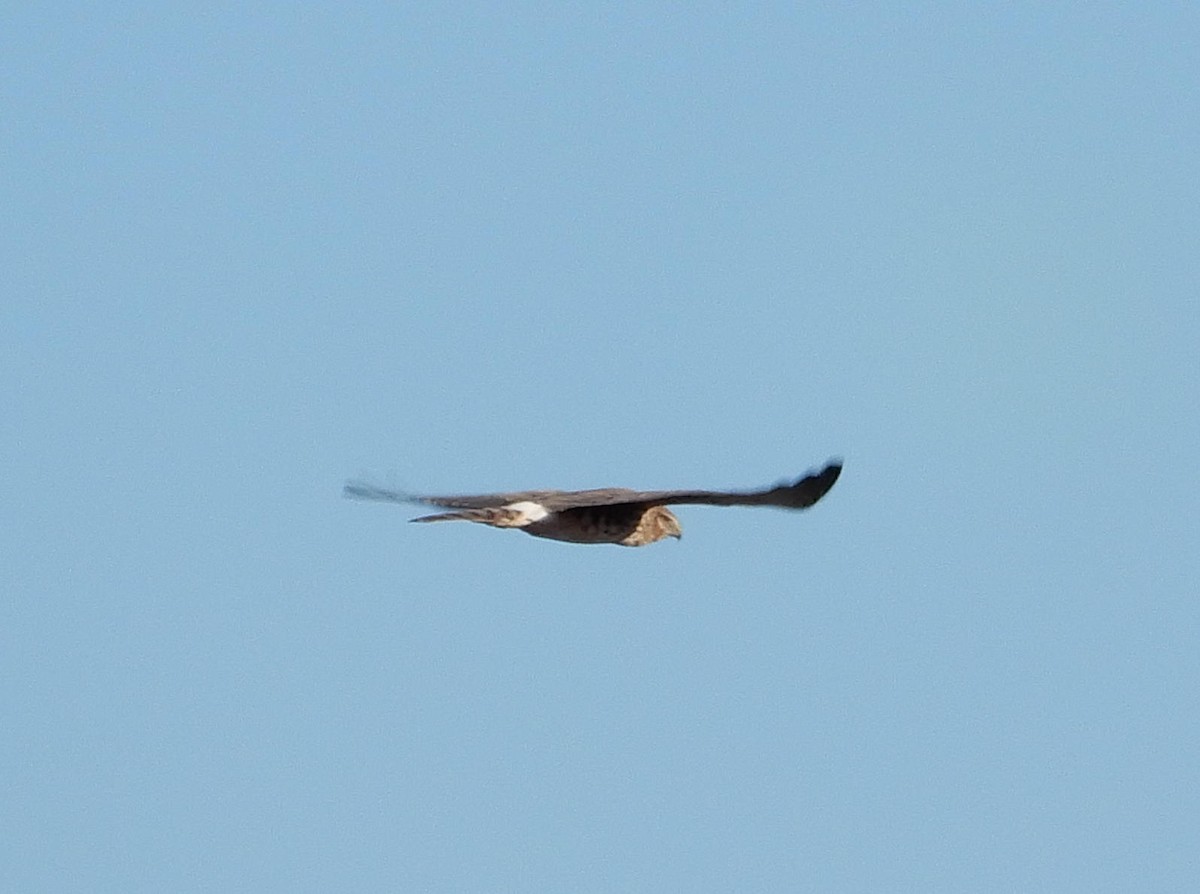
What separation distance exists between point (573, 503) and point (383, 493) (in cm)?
271

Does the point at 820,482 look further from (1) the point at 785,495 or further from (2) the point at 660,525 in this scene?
(2) the point at 660,525

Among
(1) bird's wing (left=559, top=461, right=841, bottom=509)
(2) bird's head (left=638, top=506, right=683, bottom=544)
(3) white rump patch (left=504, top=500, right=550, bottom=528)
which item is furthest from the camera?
(2) bird's head (left=638, top=506, right=683, bottom=544)

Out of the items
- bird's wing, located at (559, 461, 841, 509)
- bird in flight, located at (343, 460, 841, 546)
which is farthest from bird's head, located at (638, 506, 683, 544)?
bird's wing, located at (559, 461, 841, 509)

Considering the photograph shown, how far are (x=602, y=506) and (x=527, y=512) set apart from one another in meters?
1.60

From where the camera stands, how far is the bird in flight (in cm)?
2539

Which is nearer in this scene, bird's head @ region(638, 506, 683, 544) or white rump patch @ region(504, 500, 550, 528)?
white rump patch @ region(504, 500, 550, 528)

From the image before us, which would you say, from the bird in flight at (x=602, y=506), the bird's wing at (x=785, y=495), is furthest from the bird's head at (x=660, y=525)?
the bird's wing at (x=785, y=495)

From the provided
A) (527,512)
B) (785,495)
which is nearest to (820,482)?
(785,495)

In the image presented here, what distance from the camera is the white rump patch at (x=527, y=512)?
2778cm

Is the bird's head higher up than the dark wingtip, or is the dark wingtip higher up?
the bird's head

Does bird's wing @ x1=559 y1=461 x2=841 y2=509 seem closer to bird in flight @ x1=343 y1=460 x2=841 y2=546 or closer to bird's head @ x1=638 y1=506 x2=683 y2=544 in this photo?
bird in flight @ x1=343 y1=460 x2=841 y2=546

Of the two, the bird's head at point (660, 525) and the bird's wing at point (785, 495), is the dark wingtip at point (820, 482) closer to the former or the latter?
the bird's wing at point (785, 495)

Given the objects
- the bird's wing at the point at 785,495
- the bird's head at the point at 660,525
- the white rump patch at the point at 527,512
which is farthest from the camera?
the bird's head at the point at 660,525

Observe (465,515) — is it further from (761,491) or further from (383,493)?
(761,491)
